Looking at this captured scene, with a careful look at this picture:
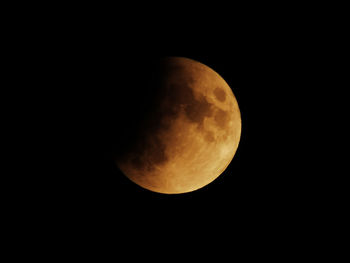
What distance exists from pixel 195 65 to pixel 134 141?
1157 millimetres

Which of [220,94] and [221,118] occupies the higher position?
[220,94]

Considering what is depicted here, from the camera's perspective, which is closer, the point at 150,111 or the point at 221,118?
the point at 150,111

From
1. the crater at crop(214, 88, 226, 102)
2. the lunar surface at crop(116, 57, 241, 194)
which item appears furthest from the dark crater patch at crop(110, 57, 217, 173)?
the crater at crop(214, 88, 226, 102)

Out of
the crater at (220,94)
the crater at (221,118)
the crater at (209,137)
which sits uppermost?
the crater at (220,94)

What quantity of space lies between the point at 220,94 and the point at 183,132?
64cm

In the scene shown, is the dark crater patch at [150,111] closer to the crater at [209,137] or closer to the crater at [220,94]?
the crater at [209,137]

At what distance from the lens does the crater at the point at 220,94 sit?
2463 mm

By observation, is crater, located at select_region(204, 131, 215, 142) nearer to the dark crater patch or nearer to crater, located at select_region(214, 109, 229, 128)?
the dark crater patch

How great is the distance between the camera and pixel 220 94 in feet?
8.20

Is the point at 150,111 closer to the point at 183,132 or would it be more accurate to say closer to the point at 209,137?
the point at 183,132

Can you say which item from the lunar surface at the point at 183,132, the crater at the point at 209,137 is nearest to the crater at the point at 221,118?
the lunar surface at the point at 183,132

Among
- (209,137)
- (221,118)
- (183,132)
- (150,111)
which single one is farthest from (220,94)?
(150,111)

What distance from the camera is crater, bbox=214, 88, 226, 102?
246cm

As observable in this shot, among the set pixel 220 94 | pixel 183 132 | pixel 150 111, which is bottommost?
pixel 183 132
